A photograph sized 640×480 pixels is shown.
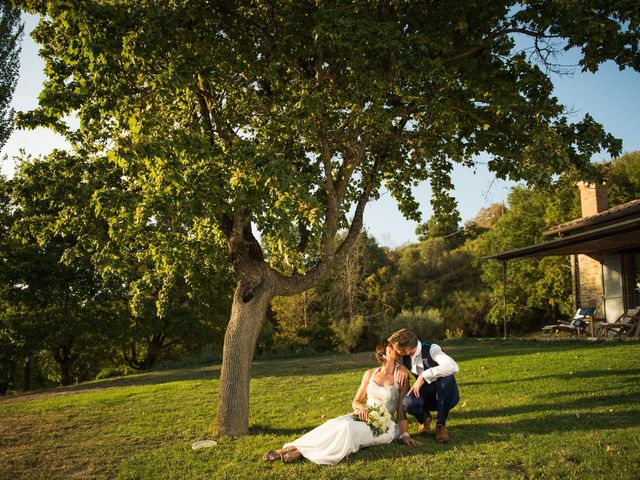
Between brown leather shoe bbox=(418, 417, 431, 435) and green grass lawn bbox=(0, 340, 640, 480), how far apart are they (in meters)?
0.35

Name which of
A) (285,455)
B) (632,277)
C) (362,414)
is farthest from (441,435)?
(632,277)

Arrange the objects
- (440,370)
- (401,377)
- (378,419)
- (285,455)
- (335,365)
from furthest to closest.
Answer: (335,365) → (401,377) → (440,370) → (378,419) → (285,455)

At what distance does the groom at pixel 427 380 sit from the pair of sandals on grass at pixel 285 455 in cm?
158

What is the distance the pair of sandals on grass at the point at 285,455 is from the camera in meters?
5.91

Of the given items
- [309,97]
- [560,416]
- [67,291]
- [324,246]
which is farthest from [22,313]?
[560,416]

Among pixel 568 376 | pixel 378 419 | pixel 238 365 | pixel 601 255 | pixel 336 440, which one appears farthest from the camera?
pixel 601 255

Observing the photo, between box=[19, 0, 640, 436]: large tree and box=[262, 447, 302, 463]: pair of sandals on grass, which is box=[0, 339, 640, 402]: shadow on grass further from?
box=[262, 447, 302, 463]: pair of sandals on grass

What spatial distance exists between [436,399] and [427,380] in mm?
552

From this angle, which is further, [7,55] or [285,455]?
[7,55]

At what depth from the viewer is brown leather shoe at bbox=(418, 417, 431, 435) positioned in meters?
6.79

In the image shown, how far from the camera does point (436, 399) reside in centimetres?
673

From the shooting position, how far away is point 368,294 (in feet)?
→ 114

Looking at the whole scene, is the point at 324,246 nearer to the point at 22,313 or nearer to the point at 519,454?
the point at 519,454

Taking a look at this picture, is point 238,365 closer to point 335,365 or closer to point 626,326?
point 335,365
